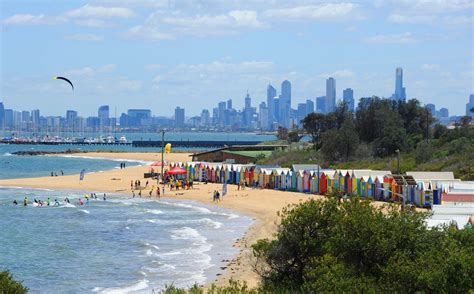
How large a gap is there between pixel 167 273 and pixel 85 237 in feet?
29.3

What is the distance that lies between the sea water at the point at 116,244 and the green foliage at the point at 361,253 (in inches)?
283

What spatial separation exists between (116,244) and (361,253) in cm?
1770

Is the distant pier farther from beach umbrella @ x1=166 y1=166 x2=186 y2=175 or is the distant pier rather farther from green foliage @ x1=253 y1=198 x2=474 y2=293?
green foliage @ x1=253 y1=198 x2=474 y2=293

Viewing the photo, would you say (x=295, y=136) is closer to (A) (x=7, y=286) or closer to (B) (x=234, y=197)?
(B) (x=234, y=197)

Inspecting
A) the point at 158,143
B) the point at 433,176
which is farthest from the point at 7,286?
the point at 158,143

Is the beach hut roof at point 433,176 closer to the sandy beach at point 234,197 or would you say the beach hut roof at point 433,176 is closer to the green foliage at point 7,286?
the sandy beach at point 234,197

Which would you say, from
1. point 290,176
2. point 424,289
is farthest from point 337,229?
point 290,176

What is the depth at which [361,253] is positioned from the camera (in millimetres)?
16484

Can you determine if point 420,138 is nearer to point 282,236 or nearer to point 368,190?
point 368,190

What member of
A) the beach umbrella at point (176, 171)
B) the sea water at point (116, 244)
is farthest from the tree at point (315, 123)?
the sea water at point (116, 244)

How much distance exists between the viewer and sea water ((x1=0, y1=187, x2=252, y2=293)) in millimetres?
25672

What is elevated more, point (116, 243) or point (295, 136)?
point (295, 136)

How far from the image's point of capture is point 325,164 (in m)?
62.2

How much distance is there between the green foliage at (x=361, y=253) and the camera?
47.3ft
